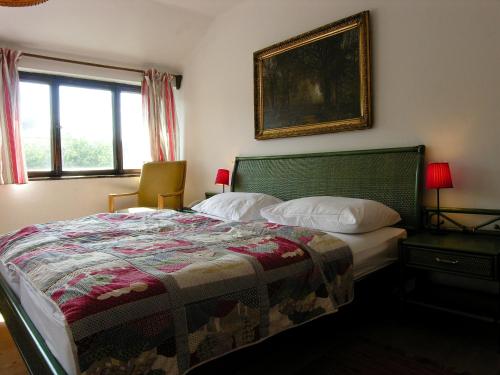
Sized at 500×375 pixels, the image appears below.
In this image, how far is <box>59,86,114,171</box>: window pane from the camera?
4277mm

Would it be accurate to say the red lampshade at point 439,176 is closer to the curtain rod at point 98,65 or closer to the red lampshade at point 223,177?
the red lampshade at point 223,177

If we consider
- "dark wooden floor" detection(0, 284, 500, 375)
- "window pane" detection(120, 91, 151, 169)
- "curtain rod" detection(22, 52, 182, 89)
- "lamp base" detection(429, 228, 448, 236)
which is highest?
"curtain rod" detection(22, 52, 182, 89)

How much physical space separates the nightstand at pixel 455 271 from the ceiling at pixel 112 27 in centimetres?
304

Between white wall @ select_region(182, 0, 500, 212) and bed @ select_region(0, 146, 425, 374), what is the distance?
14 centimetres

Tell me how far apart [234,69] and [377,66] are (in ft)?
5.53

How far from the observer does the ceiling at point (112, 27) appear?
3.60 m

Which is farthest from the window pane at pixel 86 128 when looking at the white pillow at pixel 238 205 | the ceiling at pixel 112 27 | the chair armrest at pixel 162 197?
the white pillow at pixel 238 205

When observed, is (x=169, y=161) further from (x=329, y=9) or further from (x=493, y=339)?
(x=493, y=339)

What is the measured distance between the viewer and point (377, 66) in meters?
2.77

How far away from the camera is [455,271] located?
6.49ft

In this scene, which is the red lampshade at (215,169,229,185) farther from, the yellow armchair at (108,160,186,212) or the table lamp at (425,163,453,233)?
the table lamp at (425,163,453,233)

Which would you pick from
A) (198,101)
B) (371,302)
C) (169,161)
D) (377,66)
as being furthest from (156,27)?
(371,302)

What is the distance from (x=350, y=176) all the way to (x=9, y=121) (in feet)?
10.7

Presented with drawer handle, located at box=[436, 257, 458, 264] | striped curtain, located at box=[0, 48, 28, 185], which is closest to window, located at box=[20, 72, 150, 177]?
striped curtain, located at box=[0, 48, 28, 185]
